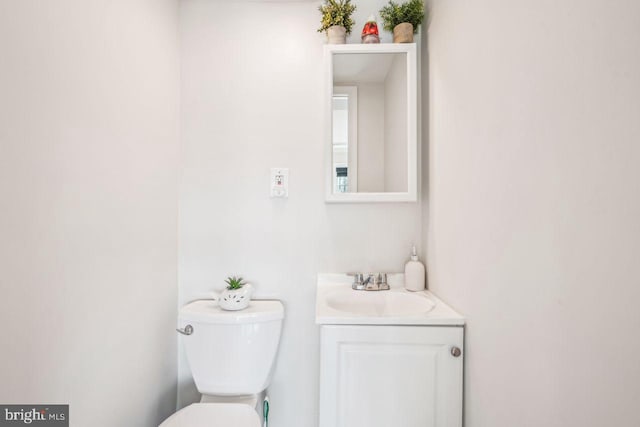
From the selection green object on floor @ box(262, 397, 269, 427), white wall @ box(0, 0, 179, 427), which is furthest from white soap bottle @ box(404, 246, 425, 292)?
white wall @ box(0, 0, 179, 427)

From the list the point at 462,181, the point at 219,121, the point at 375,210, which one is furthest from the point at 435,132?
the point at 219,121

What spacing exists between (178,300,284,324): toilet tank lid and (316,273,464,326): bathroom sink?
0.76ft

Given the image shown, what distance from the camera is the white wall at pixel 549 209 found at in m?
0.46

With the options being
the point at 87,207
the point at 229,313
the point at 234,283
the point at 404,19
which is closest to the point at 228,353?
the point at 229,313

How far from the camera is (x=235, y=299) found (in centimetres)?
124

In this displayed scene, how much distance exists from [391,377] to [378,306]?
33 centimetres

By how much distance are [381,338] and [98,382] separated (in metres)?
0.91

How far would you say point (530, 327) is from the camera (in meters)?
0.65

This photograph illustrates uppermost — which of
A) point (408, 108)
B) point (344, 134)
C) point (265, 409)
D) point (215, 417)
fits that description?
point (408, 108)

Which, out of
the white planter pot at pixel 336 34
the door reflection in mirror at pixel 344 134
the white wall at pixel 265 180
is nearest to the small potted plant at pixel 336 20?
the white planter pot at pixel 336 34

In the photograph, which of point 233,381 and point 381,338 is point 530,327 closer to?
point 381,338

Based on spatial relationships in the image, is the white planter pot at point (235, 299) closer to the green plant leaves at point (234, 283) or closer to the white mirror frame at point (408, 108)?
the green plant leaves at point (234, 283)

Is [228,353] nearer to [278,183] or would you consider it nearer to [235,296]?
[235,296]

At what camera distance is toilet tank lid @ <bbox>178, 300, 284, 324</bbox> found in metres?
1.20
